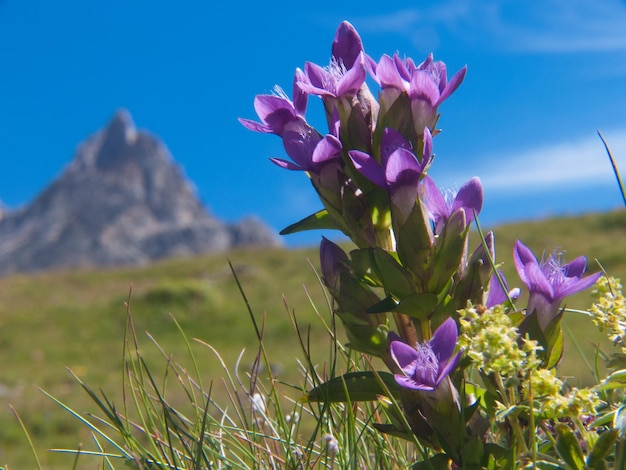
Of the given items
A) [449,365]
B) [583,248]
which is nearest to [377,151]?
[449,365]

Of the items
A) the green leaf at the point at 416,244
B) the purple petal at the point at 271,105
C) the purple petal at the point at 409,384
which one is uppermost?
the purple petal at the point at 271,105

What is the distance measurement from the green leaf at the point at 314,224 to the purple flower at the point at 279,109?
16 cm

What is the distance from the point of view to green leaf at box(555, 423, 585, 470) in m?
0.85

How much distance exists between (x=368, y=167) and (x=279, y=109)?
0.23 m

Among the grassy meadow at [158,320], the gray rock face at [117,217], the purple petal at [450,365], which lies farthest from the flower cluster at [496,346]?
the gray rock face at [117,217]

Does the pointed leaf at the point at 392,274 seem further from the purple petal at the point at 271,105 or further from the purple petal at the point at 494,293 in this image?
the purple petal at the point at 271,105

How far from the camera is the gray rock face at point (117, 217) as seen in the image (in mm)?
117312

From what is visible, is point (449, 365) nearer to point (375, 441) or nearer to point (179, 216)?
point (375, 441)

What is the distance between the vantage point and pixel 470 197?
1.13 metres

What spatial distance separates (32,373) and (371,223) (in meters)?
13.0

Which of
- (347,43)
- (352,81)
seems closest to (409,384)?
(352,81)

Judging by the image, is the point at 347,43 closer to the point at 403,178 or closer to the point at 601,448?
the point at 403,178

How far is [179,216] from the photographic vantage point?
12975 cm

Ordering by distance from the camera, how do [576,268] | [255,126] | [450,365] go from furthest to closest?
[255,126] < [576,268] < [450,365]
